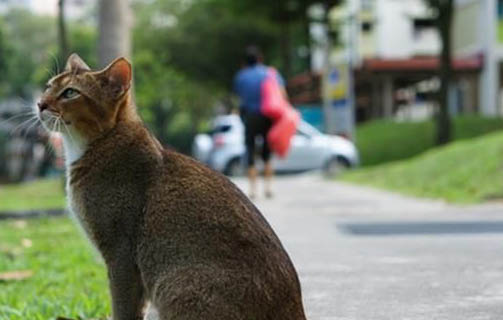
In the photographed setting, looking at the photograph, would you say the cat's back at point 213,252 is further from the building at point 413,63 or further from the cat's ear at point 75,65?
the building at point 413,63

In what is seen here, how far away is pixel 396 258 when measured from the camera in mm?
6254

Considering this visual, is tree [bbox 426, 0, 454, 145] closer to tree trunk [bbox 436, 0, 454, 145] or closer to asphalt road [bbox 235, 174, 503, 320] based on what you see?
tree trunk [bbox 436, 0, 454, 145]

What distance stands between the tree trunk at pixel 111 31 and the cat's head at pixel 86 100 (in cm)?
568

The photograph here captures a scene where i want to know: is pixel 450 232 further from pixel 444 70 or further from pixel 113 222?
pixel 444 70

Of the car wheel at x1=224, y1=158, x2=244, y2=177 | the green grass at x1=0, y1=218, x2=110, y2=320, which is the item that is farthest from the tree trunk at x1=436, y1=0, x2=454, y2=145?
the green grass at x1=0, y1=218, x2=110, y2=320

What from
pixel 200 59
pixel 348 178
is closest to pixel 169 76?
pixel 200 59

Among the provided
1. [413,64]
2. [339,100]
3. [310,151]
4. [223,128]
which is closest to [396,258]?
[339,100]

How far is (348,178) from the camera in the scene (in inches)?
755

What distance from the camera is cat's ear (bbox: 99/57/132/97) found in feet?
11.5

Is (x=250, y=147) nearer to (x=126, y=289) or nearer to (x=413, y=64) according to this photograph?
(x=126, y=289)

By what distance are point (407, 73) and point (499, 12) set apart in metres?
5.48

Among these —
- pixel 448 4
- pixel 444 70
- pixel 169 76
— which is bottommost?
pixel 169 76

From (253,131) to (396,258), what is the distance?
266 inches

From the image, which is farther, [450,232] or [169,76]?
[169,76]
